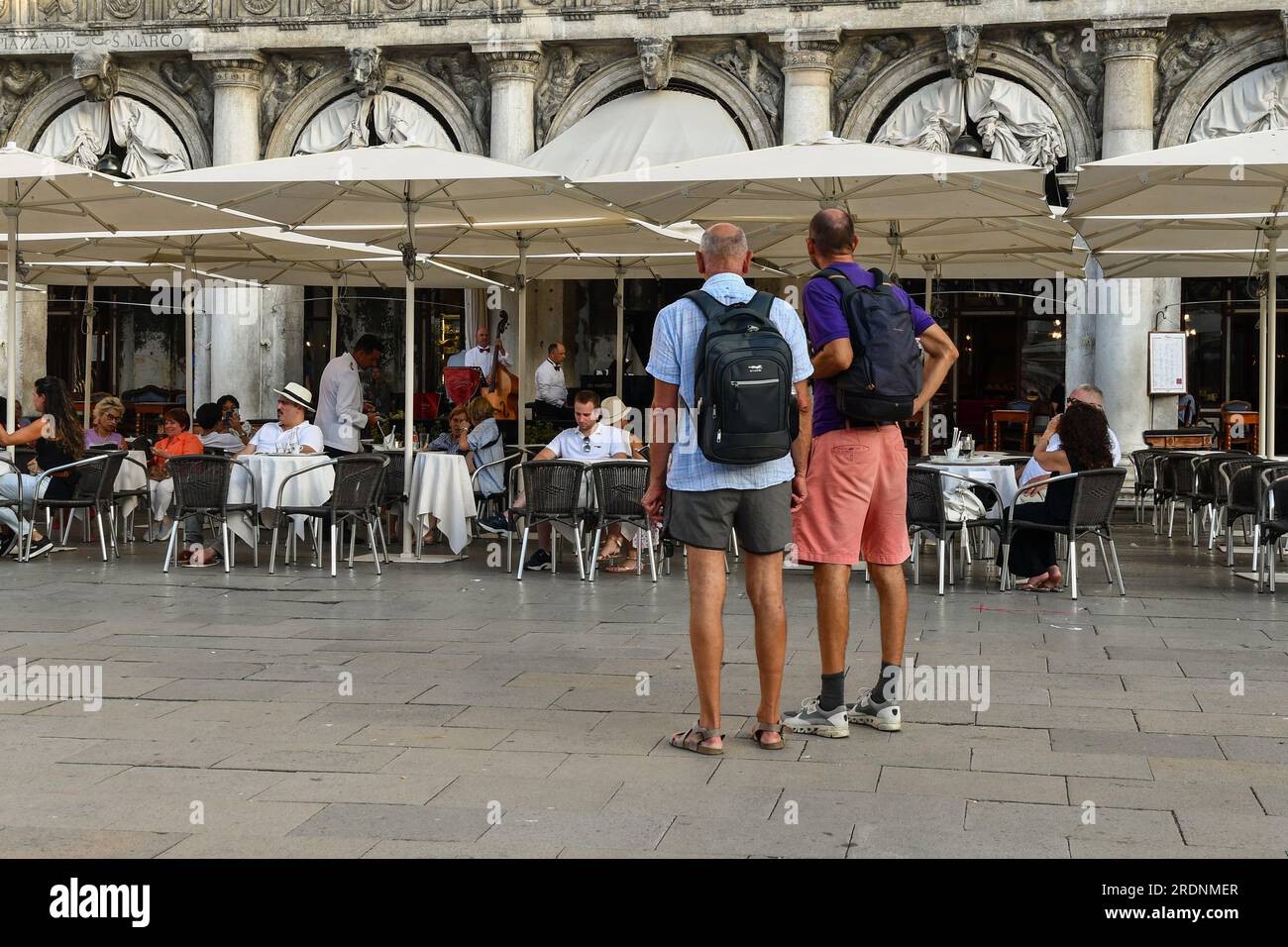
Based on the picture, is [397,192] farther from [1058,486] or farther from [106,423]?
[1058,486]

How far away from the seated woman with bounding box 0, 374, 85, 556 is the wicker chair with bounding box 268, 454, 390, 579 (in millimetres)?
1970

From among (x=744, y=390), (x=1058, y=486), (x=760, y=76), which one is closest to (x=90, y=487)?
(x=1058, y=486)

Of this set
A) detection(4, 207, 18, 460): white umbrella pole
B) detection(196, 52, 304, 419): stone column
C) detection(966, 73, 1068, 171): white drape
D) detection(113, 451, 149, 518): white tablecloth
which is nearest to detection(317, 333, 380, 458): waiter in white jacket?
detection(113, 451, 149, 518): white tablecloth

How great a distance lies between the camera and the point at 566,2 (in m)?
20.7

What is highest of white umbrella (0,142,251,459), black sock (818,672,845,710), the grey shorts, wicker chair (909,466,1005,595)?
white umbrella (0,142,251,459)

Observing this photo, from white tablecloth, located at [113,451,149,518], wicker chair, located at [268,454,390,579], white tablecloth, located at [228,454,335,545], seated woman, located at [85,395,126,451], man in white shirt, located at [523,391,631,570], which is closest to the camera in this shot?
wicker chair, located at [268,454,390,579]

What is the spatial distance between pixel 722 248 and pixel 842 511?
106cm

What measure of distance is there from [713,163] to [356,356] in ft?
11.8

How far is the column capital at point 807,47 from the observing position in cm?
2003

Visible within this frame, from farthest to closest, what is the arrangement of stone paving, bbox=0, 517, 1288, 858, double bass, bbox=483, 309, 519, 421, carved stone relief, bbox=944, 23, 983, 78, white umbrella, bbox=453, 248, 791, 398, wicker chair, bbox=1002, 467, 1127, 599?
carved stone relief, bbox=944, 23, 983, 78 < white umbrella, bbox=453, 248, 791, 398 < double bass, bbox=483, 309, 519, 421 < wicker chair, bbox=1002, 467, 1127, 599 < stone paving, bbox=0, 517, 1288, 858

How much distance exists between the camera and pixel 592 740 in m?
5.67

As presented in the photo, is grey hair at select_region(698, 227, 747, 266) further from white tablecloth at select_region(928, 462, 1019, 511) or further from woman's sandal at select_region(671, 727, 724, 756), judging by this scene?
white tablecloth at select_region(928, 462, 1019, 511)

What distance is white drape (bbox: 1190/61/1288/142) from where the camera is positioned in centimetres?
1912
